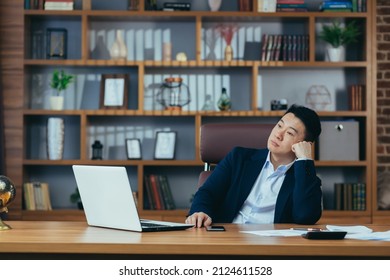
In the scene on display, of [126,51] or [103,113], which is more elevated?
[126,51]

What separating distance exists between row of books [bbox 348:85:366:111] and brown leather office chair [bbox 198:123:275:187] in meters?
2.54

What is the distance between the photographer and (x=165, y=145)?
5.89 meters

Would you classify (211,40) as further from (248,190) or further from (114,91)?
→ (248,190)

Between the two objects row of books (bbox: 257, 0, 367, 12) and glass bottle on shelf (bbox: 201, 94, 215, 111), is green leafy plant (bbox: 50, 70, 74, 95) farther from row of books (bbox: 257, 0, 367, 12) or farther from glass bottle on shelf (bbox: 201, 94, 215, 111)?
row of books (bbox: 257, 0, 367, 12)

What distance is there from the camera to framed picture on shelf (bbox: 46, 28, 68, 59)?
231 inches

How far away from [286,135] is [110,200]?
101 centimetres

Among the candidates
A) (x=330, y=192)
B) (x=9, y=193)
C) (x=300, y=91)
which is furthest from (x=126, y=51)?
(x=9, y=193)

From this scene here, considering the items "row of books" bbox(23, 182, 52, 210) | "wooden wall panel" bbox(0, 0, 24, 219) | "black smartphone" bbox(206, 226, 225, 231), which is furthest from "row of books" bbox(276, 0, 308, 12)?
"black smartphone" bbox(206, 226, 225, 231)

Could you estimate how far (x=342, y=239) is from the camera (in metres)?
2.29

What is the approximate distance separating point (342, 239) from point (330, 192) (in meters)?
3.79

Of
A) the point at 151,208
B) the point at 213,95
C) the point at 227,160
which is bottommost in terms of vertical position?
the point at 151,208

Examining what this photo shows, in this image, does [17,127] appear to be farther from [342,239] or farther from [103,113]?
[342,239]

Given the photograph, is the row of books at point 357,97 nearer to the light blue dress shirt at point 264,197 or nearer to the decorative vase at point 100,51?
the decorative vase at point 100,51
